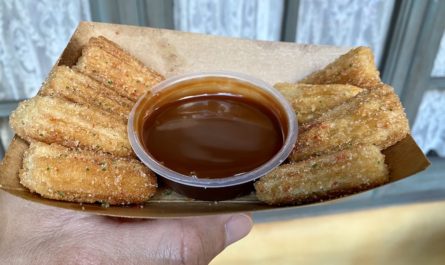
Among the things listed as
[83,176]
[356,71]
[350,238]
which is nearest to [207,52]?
[356,71]

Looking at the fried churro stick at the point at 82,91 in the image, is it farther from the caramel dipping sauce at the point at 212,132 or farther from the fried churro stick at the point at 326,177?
the fried churro stick at the point at 326,177

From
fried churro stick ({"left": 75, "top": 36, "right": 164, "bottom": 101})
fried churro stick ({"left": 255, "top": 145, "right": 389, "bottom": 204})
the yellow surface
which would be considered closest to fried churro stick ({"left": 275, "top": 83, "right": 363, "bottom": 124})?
fried churro stick ({"left": 255, "top": 145, "right": 389, "bottom": 204})

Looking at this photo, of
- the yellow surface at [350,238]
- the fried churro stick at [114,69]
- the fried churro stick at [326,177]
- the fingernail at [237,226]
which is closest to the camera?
the fried churro stick at [326,177]

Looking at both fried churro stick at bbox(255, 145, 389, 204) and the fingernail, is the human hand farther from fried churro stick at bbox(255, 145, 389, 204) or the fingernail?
fried churro stick at bbox(255, 145, 389, 204)

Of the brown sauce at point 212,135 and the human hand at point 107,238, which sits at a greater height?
the brown sauce at point 212,135

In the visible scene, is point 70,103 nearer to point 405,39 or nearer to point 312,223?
point 405,39

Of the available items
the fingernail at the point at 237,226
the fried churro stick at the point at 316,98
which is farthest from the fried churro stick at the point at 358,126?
the fingernail at the point at 237,226

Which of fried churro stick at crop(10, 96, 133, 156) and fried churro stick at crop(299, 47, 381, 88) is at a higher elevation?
fried churro stick at crop(299, 47, 381, 88)
